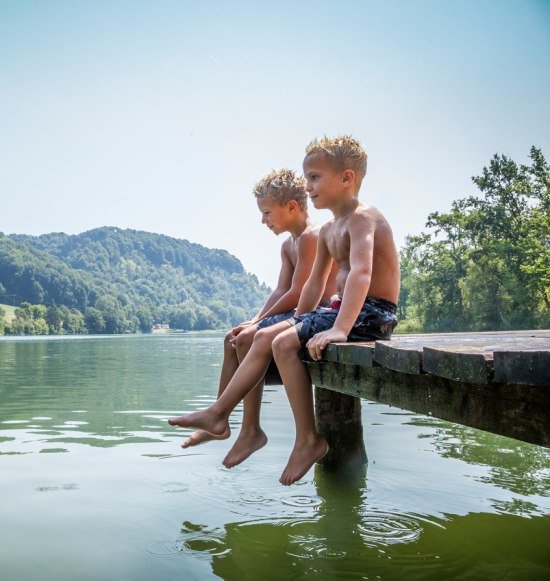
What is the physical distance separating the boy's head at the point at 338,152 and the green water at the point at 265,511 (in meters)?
2.14

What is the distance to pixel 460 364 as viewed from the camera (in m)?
2.39

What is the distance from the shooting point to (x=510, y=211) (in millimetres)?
49625

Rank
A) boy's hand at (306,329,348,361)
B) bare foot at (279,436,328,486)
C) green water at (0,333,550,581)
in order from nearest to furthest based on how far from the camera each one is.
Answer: green water at (0,333,550,581), boy's hand at (306,329,348,361), bare foot at (279,436,328,486)

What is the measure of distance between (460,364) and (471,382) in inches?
3.2

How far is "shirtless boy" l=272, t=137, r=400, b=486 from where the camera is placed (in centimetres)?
382

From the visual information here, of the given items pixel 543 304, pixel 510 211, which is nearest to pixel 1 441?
pixel 543 304

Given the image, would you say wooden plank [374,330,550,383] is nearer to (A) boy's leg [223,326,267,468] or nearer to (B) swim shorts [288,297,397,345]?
(B) swim shorts [288,297,397,345]

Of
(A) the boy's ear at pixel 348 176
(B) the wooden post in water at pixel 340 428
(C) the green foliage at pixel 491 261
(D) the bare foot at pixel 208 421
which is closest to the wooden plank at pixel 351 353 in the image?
(D) the bare foot at pixel 208 421

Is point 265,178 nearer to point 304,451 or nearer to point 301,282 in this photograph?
point 301,282

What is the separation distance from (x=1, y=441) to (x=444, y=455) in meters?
4.46

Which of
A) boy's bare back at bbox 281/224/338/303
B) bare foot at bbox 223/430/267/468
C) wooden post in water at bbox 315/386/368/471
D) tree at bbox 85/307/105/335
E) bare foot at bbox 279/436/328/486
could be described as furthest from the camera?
tree at bbox 85/307/105/335

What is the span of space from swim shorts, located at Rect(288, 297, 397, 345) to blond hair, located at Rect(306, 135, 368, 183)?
0.81 meters

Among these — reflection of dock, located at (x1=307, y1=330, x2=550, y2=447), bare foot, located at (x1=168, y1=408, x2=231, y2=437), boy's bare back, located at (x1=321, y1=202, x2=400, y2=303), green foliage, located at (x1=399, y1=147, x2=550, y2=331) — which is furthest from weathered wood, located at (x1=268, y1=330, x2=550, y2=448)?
green foliage, located at (x1=399, y1=147, x2=550, y2=331)

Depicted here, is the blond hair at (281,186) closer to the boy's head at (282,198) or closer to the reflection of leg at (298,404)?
the boy's head at (282,198)
